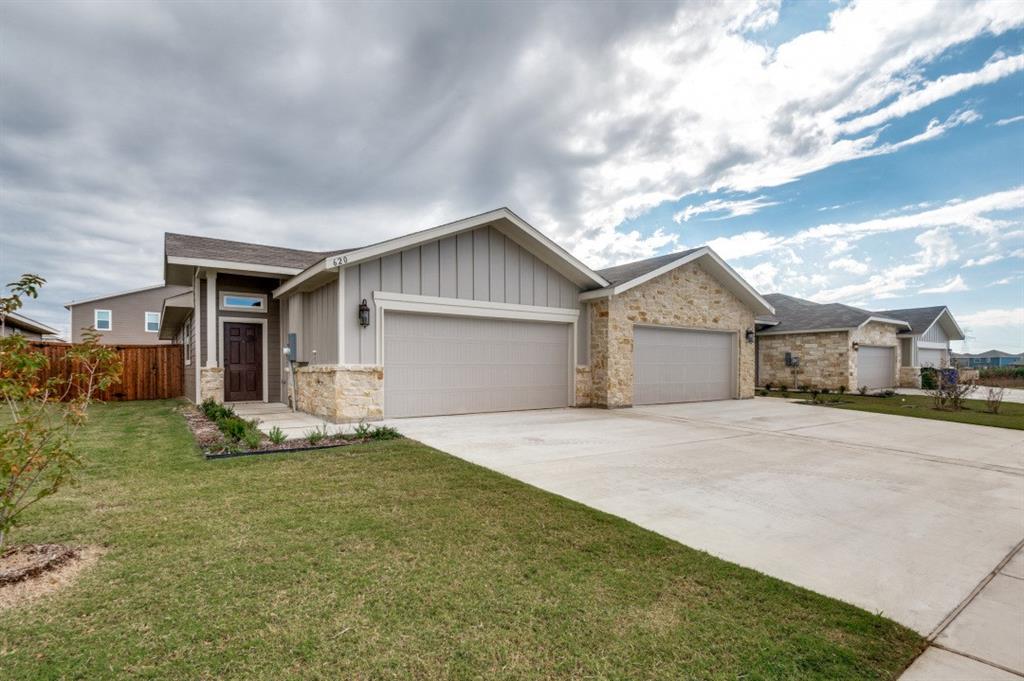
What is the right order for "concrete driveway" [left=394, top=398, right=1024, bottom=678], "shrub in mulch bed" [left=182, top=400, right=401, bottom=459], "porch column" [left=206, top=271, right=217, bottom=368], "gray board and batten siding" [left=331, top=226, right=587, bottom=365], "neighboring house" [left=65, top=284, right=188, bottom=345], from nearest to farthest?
"concrete driveway" [left=394, top=398, right=1024, bottom=678] → "shrub in mulch bed" [left=182, top=400, right=401, bottom=459] → "gray board and batten siding" [left=331, top=226, right=587, bottom=365] → "porch column" [left=206, top=271, right=217, bottom=368] → "neighboring house" [left=65, top=284, right=188, bottom=345]

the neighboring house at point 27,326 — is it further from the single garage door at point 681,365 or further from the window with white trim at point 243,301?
the single garage door at point 681,365

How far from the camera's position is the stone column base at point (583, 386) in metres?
11.8

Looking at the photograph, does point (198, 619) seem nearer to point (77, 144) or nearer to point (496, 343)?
point (496, 343)

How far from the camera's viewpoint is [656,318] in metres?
12.6

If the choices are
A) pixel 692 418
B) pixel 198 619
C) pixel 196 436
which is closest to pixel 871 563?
pixel 198 619

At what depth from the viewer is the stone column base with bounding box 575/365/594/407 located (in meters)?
11.8

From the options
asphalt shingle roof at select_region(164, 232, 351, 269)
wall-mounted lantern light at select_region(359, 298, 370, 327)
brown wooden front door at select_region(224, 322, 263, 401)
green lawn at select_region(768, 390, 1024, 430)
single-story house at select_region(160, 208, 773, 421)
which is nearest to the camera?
wall-mounted lantern light at select_region(359, 298, 370, 327)

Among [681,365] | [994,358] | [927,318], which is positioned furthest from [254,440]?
[994,358]

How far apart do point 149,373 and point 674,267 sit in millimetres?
16886

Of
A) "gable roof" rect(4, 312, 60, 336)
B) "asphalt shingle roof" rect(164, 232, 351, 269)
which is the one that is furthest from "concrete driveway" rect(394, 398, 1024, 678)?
"gable roof" rect(4, 312, 60, 336)

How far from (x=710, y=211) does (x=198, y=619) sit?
16787 mm

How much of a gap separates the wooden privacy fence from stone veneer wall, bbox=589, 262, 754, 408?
14.2 metres

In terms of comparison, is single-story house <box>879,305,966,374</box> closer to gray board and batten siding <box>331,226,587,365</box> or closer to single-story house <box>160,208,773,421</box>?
single-story house <box>160,208,773,421</box>

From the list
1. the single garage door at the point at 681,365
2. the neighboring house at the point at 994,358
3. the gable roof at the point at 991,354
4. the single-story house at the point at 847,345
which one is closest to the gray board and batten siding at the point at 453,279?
the single garage door at the point at 681,365
